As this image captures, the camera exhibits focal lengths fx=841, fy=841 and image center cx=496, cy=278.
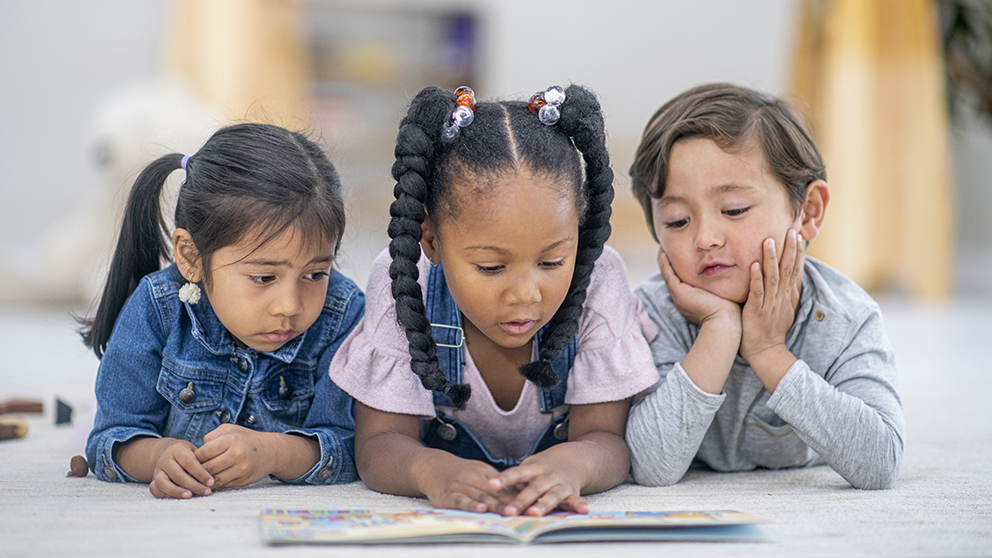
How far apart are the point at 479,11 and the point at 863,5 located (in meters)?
2.43

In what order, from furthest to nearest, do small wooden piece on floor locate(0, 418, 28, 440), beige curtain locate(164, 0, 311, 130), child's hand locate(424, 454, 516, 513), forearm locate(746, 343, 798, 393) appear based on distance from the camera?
beige curtain locate(164, 0, 311, 130), small wooden piece on floor locate(0, 418, 28, 440), forearm locate(746, 343, 798, 393), child's hand locate(424, 454, 516, 513)

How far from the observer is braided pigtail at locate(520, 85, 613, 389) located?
1.10 metres

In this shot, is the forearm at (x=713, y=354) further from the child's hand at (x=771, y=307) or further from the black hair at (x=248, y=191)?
the black hair at (x=248, y=191)

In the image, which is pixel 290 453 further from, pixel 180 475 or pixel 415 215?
pixel 415 215

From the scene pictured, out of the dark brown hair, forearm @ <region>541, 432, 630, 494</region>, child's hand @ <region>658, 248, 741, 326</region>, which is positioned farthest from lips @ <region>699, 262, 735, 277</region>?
forearm @ <region>541, 432, 630, 494</region>

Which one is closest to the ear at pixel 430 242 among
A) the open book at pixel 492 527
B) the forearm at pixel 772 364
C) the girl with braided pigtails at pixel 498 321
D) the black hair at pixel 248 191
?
the girl with braided pigtails at pixel 498 321

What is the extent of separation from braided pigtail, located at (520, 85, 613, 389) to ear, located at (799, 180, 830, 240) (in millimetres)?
363

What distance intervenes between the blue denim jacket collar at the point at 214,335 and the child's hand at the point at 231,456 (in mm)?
159

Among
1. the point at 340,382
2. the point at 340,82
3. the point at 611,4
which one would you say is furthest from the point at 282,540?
the point at 611,4

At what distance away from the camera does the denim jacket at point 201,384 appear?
116cm

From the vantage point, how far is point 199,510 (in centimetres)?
96

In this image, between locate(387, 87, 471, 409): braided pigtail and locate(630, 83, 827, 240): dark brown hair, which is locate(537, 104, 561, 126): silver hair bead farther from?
locate(630, 83, 827, 240): dark brown hair

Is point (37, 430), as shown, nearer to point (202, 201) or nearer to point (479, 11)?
point (202, 201)

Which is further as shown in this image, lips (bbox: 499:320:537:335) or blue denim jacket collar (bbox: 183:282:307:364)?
blue denim jacket collar (bbox: 183:282:307:364)
